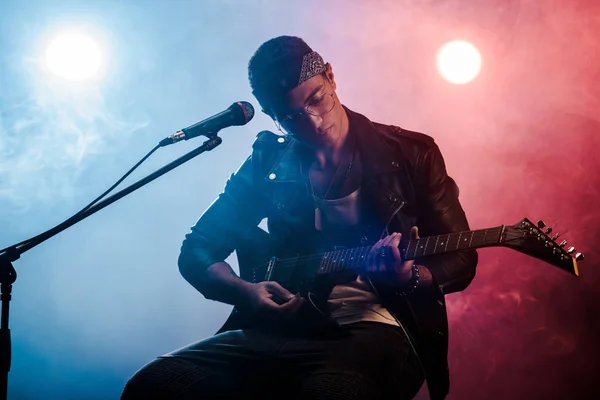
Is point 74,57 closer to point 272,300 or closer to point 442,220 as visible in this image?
point 272,300

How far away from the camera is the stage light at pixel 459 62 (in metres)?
3.00

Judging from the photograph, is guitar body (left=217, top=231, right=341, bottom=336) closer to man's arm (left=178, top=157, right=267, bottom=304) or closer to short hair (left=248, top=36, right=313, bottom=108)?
man's arm (left=178, top=157, right=267, bottom=304)

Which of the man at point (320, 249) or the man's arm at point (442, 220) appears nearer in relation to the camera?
the man at point (320, 249)

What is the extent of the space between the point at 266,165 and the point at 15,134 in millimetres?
1871

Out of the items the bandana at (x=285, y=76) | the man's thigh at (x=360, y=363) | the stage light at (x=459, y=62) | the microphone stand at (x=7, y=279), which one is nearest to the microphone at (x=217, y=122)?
the microphone stand at (x=7, y=279)

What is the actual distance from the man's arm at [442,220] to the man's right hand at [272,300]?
499 mm

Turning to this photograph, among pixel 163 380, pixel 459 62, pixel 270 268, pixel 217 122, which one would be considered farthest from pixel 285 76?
pixel 163 380

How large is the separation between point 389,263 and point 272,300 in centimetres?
51

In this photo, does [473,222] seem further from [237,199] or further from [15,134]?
[15,134]

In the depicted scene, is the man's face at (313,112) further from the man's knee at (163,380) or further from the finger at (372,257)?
the man's knee at (163,380)

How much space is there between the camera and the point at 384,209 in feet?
7.61

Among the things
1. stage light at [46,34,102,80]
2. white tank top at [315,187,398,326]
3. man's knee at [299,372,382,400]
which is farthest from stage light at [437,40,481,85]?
stage light at [46,34,102,80]

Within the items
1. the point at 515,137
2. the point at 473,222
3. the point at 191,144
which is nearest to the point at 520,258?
the point at 473,222

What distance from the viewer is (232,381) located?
6.94 feet
